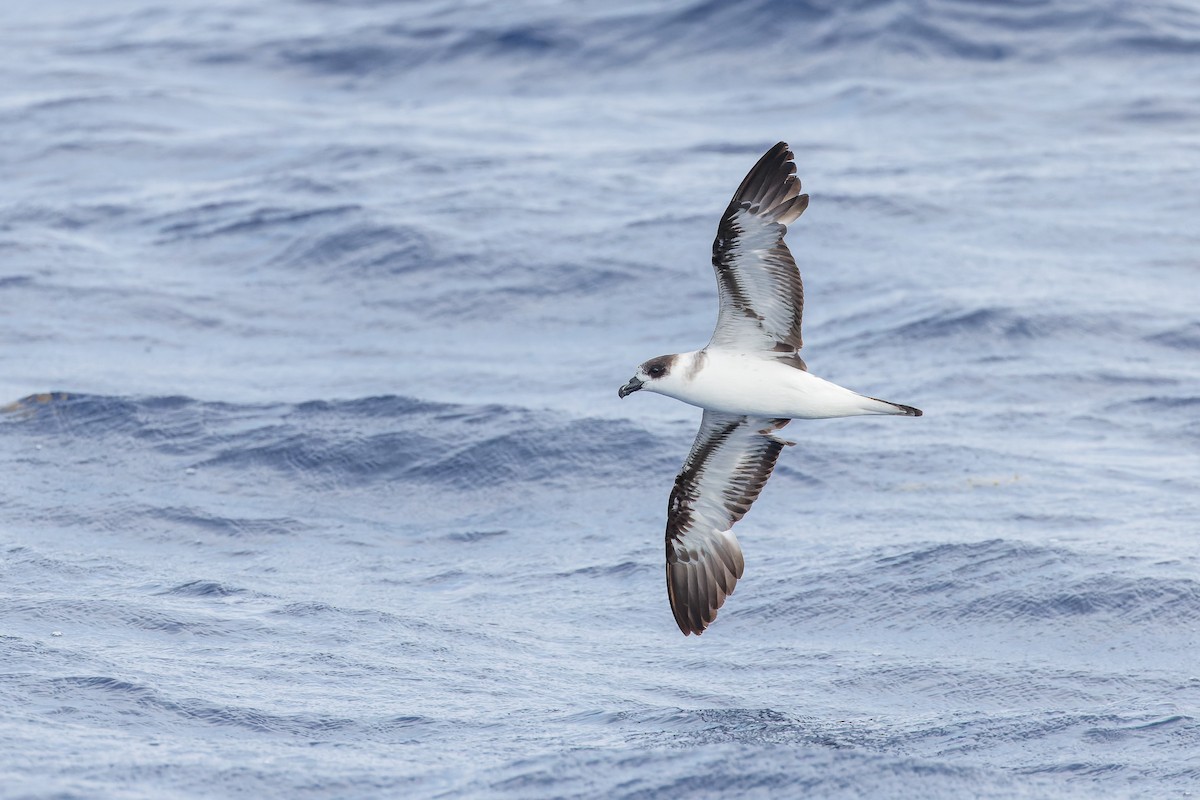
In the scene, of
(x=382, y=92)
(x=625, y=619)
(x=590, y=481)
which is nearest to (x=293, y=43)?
(x=382, y=92)

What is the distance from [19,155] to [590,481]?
47.4 ft

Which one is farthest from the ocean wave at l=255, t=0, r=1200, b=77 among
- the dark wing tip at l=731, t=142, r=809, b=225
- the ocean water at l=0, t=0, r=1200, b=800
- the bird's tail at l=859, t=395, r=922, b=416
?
the bird's tail at l=859, t=395, r=922, b=416

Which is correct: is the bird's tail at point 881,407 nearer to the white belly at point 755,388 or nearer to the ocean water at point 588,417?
the white belly at point 755,388

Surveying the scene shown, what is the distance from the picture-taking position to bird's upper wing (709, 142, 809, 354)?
9.81m

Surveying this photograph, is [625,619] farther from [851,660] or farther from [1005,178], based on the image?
[1005,178]

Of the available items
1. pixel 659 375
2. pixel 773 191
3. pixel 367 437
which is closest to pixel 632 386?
pixel 659 375

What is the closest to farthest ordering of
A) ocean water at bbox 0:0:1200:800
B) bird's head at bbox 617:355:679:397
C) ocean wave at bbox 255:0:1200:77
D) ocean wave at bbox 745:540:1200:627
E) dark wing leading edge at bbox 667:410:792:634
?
ocean water at bbox 0:0:1200:800
bird's head at bbox 617:355:679:397
dark wing leading edge at bbox 667:410:792:634
ocean wave at bbox 745:540:1200:627
ocean wave at bbox 255:0:1200:77

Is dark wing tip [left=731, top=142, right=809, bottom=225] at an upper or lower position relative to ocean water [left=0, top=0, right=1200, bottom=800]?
upper

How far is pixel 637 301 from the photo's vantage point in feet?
62.7

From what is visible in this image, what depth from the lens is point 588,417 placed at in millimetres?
15820

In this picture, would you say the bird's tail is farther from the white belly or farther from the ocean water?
the ocean water

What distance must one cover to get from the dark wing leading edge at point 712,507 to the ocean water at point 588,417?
542 millimetres

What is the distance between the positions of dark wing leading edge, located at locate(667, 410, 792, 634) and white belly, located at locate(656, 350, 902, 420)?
1.85 ft

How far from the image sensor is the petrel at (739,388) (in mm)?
9844
